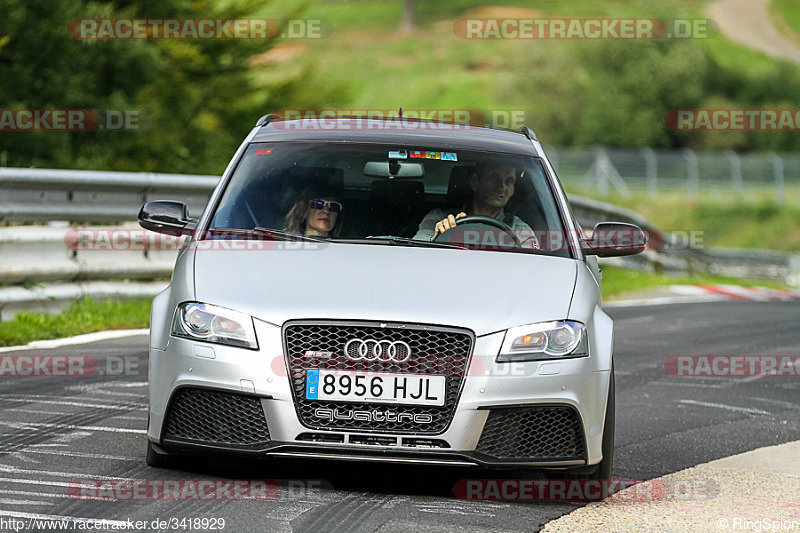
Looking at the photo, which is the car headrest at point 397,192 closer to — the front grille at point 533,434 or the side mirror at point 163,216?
the side mirror at point 163,216

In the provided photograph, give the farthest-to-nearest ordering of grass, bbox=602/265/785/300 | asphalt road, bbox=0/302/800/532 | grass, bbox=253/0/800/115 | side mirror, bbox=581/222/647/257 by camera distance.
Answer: grass, bbox=253/0/800/115 → grass, bbox=602/265/785/300 → side mirror, bbox=581/222/647/257 → asphalt road, bbox=0/302/800/532

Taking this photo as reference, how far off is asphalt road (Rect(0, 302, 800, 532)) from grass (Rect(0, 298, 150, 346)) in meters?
0.41

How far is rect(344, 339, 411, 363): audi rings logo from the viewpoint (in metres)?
5.60

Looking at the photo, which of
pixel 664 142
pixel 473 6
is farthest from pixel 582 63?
pixel 473 6

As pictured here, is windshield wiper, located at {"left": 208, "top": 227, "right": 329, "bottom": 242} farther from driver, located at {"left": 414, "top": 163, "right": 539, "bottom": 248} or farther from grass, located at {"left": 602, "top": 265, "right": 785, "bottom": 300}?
grass, located at {"left": 602, "top": 265, "right": 785, "bottom": 300}

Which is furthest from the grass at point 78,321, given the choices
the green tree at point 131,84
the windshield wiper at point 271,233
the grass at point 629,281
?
the grass at point 629,281

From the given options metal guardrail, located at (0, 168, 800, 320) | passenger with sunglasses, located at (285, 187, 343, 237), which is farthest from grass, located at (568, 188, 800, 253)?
passenger with sunglasses, located at (285, 187, 343, 237)

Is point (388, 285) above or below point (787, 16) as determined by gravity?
below

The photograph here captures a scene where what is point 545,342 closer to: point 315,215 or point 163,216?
point 315,215

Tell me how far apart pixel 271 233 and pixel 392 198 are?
80 cm

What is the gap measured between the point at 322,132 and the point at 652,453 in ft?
8.03

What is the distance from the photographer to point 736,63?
85.6m

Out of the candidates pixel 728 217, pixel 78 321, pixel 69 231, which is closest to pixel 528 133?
pixel 78 321

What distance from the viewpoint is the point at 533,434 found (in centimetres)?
580
